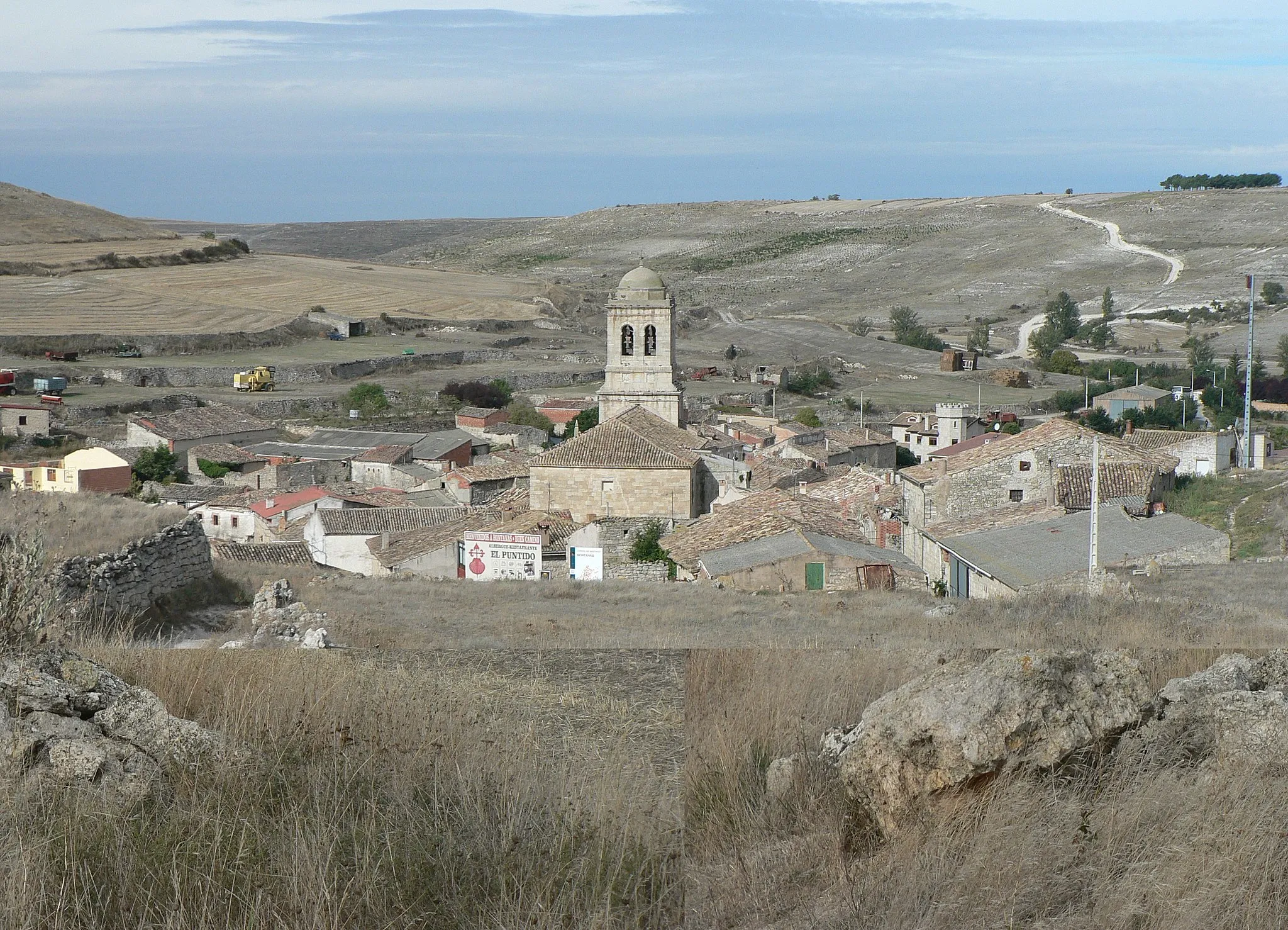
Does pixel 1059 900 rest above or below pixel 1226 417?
above

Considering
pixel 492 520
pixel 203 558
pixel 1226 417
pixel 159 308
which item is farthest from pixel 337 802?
pixel 159 308

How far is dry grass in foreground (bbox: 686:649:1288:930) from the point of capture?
3.41 m

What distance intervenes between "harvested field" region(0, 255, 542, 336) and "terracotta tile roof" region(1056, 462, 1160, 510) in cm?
6688

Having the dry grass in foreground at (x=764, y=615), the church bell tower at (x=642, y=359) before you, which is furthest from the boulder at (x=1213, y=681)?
the church bell tower at (x=642, y=359)

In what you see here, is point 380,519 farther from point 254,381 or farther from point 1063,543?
point 254,381

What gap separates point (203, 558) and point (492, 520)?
41.3 ft

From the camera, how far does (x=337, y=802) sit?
3891mm

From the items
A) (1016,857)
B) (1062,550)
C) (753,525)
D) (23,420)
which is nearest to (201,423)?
(23,420)

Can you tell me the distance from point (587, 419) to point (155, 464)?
15.8 m

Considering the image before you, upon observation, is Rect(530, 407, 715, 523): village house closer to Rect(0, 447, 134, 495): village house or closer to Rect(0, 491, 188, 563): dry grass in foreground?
Rect(0, 491, 188, 563): dry grass in foreground

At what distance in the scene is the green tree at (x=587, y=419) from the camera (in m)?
51.6

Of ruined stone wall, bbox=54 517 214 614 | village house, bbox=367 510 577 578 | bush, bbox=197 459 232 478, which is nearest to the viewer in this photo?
ruined stone wall, bbox=54 517 214 614

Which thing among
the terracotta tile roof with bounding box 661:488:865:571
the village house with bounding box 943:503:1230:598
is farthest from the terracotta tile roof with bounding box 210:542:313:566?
the village house with bounding box 943:503:1230:598

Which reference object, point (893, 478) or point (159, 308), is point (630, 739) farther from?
point (159, 308)
